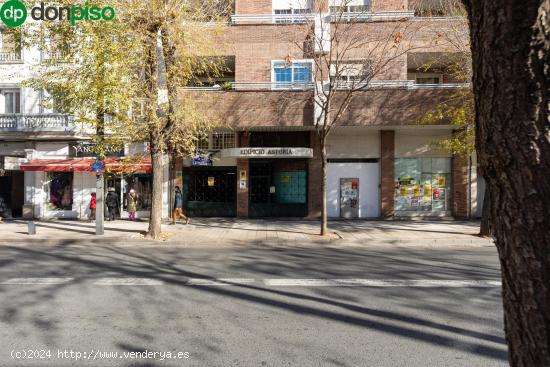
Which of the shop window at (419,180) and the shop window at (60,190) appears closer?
the shop window at (419,180)

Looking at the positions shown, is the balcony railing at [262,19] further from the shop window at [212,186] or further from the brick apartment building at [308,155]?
the shop window at [212,186]

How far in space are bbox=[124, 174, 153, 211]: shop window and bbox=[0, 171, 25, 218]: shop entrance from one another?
555 cm

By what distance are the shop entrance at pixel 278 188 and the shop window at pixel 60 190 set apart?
8901 mm

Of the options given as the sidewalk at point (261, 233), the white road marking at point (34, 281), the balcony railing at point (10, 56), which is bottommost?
the white road marking at point (34, 281)

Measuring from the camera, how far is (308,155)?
14.9 m

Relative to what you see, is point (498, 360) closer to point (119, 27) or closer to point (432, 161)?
point (119, 27)

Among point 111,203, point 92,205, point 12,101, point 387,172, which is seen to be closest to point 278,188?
point 387,172

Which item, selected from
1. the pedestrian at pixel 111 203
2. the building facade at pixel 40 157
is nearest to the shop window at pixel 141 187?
the building facade at pixel 40 157

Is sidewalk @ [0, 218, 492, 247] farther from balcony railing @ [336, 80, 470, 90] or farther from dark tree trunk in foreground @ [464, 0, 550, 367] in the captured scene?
dark tree trunk in foreground @ [464, 0, 550, 367]

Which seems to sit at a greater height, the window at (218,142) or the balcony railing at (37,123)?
the balcony railing at (37,123)

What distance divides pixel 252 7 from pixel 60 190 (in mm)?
12640

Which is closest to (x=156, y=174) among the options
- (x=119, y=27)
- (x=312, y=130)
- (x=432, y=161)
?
(x=119, y=27)

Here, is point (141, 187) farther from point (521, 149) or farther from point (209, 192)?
point (521, 149)

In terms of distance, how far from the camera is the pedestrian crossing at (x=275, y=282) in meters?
6.02
